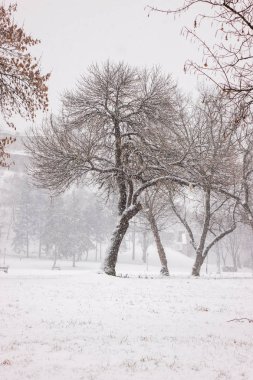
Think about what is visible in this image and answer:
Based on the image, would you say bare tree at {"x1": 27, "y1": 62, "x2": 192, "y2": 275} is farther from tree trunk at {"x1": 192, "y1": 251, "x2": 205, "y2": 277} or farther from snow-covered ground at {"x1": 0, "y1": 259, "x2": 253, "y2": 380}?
tree trunk at {"x1": 192, "y1": 251, "x2": 205, "y2": 277}

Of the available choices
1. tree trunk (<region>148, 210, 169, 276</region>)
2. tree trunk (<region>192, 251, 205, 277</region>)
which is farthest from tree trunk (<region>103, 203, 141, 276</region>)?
tree trunk (<region>192, 251, 205, 277</region>)

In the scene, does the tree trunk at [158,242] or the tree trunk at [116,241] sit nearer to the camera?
the tree trunk at [116,241]

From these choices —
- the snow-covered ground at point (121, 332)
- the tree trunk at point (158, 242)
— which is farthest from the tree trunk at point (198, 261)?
the snow-covered ground at point (121, 332)

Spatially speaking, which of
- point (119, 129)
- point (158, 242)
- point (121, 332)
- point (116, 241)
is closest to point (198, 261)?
point (158, 242)

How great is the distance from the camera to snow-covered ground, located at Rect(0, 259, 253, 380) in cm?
599

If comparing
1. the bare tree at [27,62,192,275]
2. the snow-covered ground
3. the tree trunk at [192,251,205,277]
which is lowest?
the snow-covered ground

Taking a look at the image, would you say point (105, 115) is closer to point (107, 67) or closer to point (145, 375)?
point (107, 67)

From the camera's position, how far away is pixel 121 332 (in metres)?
8.52

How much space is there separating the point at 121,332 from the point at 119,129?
43.4ft

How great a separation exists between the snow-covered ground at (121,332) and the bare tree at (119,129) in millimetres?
5357

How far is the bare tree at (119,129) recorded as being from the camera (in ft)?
61.6

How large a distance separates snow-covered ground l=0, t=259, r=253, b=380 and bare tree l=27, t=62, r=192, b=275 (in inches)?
211

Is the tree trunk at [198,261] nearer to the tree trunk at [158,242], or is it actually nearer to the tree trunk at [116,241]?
the tree trunk at [158,242]

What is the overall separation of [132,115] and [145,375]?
15674 mm
